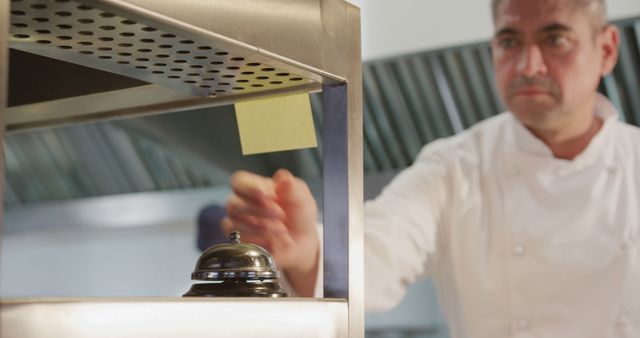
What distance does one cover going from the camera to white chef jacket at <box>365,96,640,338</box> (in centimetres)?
213

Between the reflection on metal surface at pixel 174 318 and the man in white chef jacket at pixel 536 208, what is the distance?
1.46 metres

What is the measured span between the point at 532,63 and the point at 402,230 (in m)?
0.59

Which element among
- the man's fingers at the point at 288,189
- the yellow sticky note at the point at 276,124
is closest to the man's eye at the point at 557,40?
the man's fingers at the point at 288,189

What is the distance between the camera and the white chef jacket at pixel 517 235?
2127 mm

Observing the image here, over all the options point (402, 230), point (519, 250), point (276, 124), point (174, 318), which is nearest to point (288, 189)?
point (276, 124)

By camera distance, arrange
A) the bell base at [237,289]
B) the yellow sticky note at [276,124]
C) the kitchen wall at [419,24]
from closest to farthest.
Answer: the bell base at [237,289] → the yellow sticky note at [276,124] → the kitchen wall at [419,24]

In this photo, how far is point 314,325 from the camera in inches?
26.7

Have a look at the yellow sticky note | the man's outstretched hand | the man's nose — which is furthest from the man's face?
the yellow sticky note

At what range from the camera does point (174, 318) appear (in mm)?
555

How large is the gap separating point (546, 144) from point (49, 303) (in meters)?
1.99

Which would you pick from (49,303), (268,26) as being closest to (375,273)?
(268,26)

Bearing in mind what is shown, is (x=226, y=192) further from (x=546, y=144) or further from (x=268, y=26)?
(x=268, y=26)

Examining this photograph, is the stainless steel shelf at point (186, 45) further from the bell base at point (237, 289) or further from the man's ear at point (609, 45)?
the man's ear at point (609, 45)

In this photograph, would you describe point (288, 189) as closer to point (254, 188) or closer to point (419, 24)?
point (254, 188)
